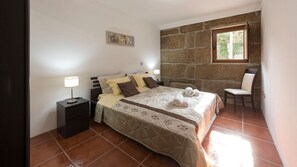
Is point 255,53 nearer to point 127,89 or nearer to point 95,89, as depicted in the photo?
point 127,89

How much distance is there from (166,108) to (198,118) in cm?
49

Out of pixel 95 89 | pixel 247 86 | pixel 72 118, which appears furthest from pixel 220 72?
pixel 72 118

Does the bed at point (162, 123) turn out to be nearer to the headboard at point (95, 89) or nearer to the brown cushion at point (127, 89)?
the brown cushion at point (127, 89)

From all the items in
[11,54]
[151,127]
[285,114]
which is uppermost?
[11,54]

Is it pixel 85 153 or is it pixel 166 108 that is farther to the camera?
pixel 166 108

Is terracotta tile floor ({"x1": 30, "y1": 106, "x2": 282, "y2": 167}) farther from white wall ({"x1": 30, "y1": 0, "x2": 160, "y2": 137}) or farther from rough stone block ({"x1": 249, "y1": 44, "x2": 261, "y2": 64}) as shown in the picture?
rough stone block ({"x1": 249, "y1": 44, "x2": 261, "y2": 64})

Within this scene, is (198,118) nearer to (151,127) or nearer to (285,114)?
(151,127)

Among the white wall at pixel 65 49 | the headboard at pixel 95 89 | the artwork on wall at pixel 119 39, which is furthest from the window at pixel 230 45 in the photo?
the headboard at pixel 95 89

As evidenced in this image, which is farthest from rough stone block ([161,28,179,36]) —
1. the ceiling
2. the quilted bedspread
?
the quilted bedspread

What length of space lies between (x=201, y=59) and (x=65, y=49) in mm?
3613

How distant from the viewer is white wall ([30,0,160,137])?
2.18m

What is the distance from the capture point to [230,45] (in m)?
3.68

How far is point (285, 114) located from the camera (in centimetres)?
152

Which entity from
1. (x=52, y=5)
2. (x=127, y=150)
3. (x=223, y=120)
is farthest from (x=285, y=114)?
(x=52, y=5)
